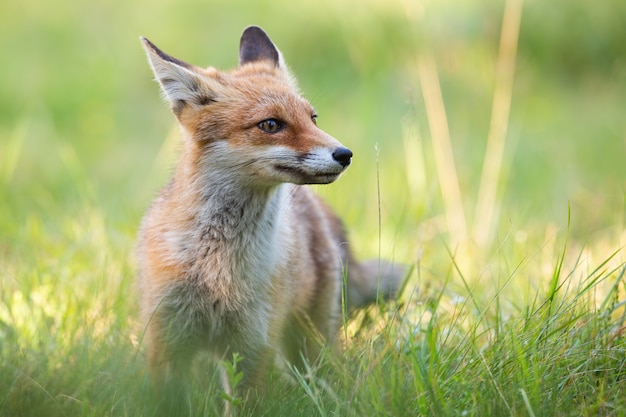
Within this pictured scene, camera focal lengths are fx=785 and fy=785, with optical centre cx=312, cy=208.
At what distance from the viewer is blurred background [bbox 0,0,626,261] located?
25.6ft

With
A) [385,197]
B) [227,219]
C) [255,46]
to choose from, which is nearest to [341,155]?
[227,219]

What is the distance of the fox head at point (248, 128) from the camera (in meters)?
4.28

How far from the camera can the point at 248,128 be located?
4488mm

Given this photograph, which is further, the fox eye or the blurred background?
the blurred background

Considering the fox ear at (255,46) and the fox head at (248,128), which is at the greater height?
the fox ear at (255,46)

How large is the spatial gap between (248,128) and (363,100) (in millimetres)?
5005

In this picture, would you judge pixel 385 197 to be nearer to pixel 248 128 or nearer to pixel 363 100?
pixel 363 100

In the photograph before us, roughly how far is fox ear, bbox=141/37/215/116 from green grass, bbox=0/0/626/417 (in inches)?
47.6

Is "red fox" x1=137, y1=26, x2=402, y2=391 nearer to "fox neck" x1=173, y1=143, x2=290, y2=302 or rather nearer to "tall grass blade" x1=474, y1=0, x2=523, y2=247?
"fox neck" x1=173, y1=143, x2=290, y2=302

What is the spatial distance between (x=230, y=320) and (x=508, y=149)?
528 cm

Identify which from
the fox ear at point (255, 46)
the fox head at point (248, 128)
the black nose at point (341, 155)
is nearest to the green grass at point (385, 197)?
the black nose at point (341, 155)

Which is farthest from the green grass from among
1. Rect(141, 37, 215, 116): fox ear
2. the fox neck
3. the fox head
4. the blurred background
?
Rect(141, 37, 215, 116): fox ear

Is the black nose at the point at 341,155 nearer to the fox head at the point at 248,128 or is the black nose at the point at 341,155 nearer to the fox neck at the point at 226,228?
the fox head at the point at 248,128

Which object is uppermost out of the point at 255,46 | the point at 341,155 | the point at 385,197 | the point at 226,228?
the point at 255,46
